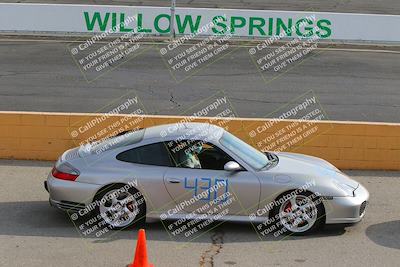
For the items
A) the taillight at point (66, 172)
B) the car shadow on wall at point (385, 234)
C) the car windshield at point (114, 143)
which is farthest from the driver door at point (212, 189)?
the car shadow on wall at point (385, 234)

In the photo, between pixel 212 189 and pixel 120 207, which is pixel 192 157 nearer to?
pixel 212 189

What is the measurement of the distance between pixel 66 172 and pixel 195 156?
5.75ft

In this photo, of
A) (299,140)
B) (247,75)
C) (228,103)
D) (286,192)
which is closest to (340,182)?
(286,192)

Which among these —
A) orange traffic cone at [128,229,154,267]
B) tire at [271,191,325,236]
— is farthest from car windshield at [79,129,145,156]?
orange traffic cone at [128,229,154,267]

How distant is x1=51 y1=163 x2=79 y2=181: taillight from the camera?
35.2 ft

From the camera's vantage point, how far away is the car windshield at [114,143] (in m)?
11.0

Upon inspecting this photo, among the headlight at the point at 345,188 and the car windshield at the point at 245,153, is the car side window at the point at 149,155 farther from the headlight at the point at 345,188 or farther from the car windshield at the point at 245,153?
the headlight at the point at 345,188

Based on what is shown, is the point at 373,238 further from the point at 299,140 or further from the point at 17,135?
the point at 17,135

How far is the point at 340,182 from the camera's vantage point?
1091 centimetres

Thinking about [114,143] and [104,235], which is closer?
[104,235]

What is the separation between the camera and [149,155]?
1080cm

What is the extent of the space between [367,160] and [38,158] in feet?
19.2

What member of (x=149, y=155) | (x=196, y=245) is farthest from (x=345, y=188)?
(x=149, y=155)

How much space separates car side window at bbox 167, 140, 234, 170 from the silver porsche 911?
0.01 metres
